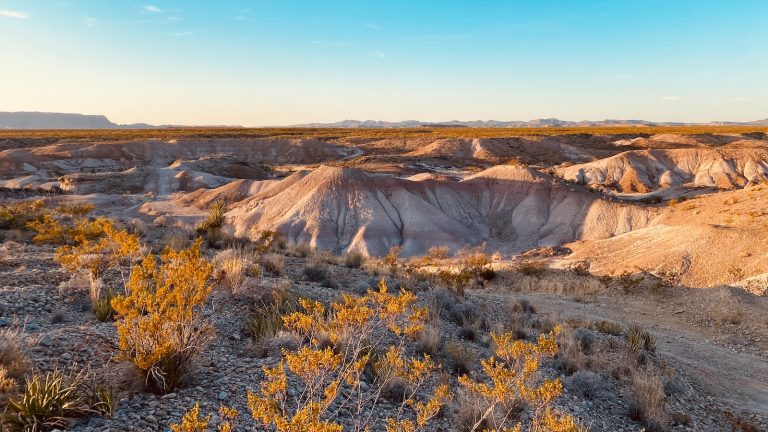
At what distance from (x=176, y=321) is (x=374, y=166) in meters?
56.8

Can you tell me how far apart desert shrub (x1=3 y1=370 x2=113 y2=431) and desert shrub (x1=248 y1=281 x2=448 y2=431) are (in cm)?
156

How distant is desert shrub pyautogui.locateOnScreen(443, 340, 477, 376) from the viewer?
24.4 ft

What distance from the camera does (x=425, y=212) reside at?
37.5 m

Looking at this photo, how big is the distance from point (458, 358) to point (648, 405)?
2.96 meters

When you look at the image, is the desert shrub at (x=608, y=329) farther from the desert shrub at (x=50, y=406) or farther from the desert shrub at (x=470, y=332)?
the desert shrub at (x=50, y=406)

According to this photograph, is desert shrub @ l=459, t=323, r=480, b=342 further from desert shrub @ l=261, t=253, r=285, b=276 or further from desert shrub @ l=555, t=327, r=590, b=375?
desert shrub @ l=261, t=253, r=285, b=276

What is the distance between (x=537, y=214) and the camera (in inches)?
1547

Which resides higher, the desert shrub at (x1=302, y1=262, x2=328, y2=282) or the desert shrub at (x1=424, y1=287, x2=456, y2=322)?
the desert shrub at (x1=302, y1=262, x2=328, y2=282)

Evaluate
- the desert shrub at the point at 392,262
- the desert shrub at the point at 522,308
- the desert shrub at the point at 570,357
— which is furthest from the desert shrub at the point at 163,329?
the desert shrub at the point at 392,262

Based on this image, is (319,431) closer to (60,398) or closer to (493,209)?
(60,398)

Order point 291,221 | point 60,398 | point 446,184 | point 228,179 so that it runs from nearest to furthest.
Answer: point 60,398 → point 291,221 → point 446,184 → point 228,179

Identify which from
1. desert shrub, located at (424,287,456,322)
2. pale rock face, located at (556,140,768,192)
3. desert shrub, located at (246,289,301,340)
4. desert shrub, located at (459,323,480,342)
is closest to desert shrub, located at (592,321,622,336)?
desert shrub, located at (424,287,456,322)

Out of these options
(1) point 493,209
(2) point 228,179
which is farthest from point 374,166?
(1) point 493,209

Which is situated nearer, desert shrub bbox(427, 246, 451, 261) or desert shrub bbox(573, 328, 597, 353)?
desert shrub bbox(573, 328, 597, 353)
